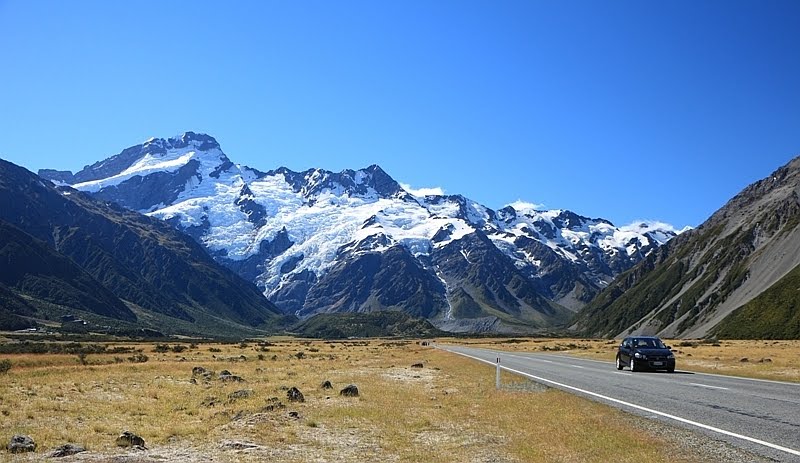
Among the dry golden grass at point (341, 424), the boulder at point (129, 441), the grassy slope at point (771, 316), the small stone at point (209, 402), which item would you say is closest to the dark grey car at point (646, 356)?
the dry golden grass at point (341, 424)

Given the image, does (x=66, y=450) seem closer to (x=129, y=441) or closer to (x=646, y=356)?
(x=129, y=441)

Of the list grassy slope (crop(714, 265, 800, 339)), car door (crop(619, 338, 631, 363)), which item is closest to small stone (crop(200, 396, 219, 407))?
car door (crop(619, 338, 631, 363))

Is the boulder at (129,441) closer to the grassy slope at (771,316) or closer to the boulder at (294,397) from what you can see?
the boulder at (294,397)

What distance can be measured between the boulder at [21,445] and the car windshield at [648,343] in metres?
34.7

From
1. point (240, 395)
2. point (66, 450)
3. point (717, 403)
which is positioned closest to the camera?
point (66, 450)

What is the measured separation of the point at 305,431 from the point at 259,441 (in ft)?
7.24

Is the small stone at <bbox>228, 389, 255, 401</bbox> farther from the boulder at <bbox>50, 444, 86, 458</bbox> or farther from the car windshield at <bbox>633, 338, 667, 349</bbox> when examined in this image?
the car windshield at <bbox>633, 338, 667, 349</bbox>

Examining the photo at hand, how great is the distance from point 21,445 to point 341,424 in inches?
370

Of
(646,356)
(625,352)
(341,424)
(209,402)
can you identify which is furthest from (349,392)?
(625,352)

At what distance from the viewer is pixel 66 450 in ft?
56.6

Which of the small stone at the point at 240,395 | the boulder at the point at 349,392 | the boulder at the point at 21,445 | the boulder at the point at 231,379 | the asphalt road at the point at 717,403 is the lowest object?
the boulder at the point at 231,379

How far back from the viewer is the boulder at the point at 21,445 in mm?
17297

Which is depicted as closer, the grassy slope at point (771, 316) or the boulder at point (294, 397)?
the boulder at point (294, 397)

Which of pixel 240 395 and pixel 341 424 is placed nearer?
pixel 341 424
